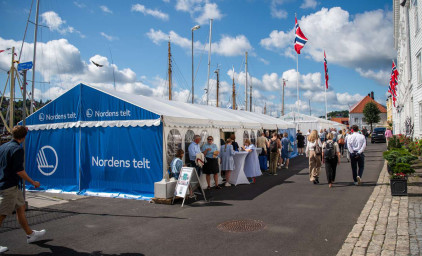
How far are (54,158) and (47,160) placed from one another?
40 cm

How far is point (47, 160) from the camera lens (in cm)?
1086

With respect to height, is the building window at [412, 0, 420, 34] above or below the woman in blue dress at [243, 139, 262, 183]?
above

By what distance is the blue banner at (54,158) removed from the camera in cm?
1028

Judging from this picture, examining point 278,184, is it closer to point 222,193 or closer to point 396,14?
point 222,193

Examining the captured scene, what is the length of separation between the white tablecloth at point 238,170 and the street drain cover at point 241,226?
15.4 feet

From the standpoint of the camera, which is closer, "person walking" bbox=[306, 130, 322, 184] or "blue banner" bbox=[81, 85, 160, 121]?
"blue banner" bbox=[81, 85, 160, 121]

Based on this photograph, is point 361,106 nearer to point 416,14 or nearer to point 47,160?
point 416,14

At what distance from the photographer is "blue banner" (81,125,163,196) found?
8.88 metres


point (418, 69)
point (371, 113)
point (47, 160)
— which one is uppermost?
point (371, 113)

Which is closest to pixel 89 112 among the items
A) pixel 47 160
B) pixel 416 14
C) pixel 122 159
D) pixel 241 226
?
pixel 122 159

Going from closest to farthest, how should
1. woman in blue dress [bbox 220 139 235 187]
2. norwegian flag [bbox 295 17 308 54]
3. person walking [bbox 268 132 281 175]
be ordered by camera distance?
1. woman in blue dress [bbox 220 139 235 187]
2. person walking [bbox 268 132 281 175]
3. norwegian flag [bbox 295 17 308 54]

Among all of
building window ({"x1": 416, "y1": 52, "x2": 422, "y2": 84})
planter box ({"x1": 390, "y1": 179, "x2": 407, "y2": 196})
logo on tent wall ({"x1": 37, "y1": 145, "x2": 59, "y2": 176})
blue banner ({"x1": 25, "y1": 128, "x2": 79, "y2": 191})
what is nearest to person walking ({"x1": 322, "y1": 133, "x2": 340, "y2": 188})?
planter box ({"x1": 390, "y1": 179, "x2": 407, "y2": 196})

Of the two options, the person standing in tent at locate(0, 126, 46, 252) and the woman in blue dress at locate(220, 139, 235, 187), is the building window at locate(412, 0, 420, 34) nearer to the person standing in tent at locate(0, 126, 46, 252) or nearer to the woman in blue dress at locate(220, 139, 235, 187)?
the woman in blue dress at locate(220, 139, 235, 187)

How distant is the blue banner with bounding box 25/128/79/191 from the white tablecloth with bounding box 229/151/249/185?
543 centimetres
